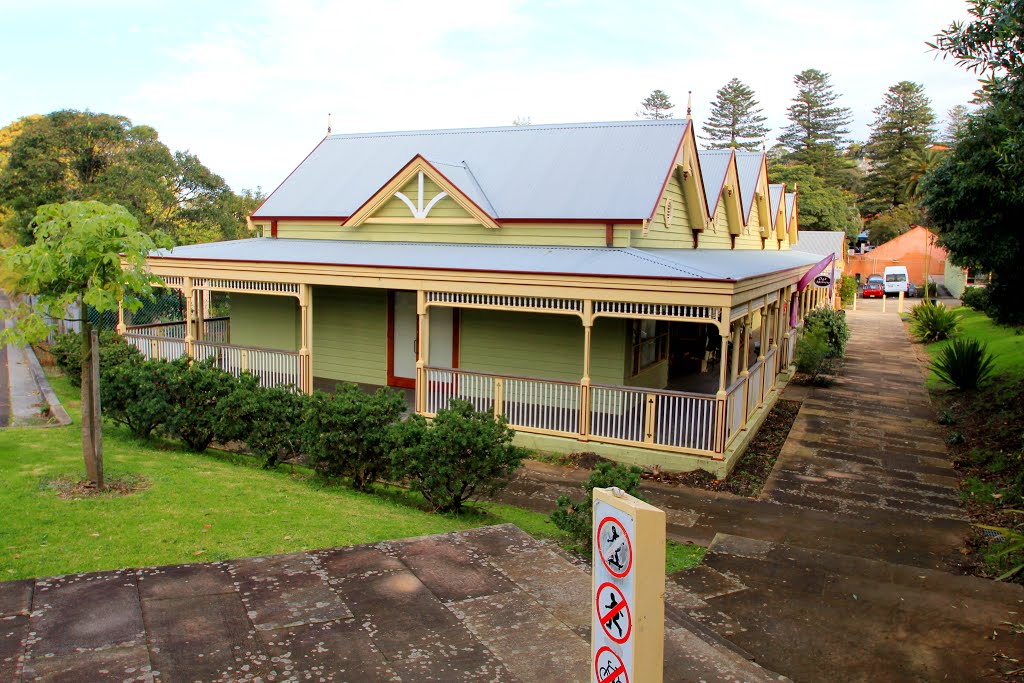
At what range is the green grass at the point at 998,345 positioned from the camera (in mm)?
20891

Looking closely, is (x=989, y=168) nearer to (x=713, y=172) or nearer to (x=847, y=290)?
(x=713, y=172)

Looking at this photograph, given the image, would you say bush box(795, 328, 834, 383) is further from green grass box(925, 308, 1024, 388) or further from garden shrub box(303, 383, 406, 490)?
garden shrub box(303, 383, 406, 490)

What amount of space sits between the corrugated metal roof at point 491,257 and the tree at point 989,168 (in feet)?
11.3

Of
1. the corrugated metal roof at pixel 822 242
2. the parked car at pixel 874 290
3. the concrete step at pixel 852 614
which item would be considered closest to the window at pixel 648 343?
the concrete step at pixel 852 614

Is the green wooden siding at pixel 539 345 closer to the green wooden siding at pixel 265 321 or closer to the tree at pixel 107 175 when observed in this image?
the green wooden siding at pixel 265 321

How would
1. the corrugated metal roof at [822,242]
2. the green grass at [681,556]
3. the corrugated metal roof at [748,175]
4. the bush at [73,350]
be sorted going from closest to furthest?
the green grass at [681,556] < the bush at [73,350] < the corrugated metal roof at [748,175] < the corrugated metal roof at [822,242]

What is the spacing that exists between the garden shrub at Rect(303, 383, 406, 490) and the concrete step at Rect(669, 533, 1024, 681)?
3977 mm

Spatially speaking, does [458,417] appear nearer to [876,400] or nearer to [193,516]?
[193,516]

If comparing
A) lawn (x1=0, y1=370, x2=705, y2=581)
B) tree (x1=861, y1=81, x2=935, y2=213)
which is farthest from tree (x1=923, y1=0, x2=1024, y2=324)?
tree (x1=861, y1=81, x2=935, y2=213)

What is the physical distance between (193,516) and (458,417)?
3013mm

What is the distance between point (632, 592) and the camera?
319 centimetres

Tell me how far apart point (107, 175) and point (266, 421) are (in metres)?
22.9

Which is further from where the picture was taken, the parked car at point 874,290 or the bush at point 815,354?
the parked car at point 874,290

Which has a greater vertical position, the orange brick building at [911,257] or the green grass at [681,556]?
the orange brick building at [911,257]
